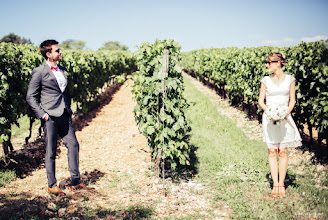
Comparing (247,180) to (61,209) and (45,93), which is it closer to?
(61,209)

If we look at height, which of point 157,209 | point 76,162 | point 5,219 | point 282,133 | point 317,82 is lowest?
point 157,209

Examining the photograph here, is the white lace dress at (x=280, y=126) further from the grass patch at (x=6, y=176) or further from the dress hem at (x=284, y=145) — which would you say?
the grass patch at (x=6, y=176)

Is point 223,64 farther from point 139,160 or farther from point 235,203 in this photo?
point 235,203

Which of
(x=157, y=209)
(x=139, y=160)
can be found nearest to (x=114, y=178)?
(x=139, y=160)

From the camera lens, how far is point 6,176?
193 inches

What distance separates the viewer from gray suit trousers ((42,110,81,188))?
12.5 ft

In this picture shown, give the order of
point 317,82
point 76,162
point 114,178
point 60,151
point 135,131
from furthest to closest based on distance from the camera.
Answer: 1. point 135,131
2. point 60,151
3. point 317,82
4. point 114,178
5. point 76,162

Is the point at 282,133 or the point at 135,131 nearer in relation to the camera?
the point at 282,133

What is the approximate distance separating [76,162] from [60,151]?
Answer: 119 inches

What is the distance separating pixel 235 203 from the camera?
3840mm

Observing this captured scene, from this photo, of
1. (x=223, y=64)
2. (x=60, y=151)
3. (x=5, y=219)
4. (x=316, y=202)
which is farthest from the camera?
(x=223, y=64)

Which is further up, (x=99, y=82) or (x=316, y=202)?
(x=99, y=82)

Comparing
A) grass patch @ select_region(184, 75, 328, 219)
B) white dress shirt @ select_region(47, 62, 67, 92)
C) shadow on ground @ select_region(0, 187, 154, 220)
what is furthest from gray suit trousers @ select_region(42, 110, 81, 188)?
grass patch @ select_region(184, 75, 328, 219)

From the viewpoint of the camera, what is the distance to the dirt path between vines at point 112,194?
11.3 ft
